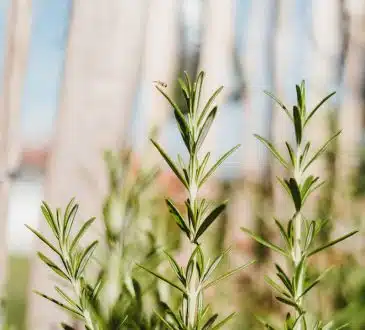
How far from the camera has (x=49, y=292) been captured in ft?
1.89

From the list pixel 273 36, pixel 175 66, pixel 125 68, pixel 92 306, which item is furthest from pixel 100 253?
pixel 273 36

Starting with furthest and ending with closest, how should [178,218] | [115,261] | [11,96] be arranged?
[11,96]
[115,261]
[178,218]

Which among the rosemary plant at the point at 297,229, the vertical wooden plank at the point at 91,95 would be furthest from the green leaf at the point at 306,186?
the vertical wooden plank at the point at 91,95

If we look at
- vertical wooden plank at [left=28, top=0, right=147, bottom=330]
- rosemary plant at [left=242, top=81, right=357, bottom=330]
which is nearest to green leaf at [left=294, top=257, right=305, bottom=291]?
rosemary plant at [left=242, top=81, right=357, bottom=330]

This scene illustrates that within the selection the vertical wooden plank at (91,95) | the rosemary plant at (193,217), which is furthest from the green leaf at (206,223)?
the vertical wooden plank at (91,95)

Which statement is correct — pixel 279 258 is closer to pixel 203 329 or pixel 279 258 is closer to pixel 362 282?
pixel 362 282

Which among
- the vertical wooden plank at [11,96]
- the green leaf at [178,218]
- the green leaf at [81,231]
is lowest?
the green leaf at [81,231]

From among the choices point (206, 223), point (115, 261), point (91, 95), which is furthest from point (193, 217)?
point (91, 95)

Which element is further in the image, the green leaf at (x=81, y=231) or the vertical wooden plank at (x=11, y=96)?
the vertical wooden plank at (x=11, y=96)

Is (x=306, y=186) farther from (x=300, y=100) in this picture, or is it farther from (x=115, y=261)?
(x=115, y=261)

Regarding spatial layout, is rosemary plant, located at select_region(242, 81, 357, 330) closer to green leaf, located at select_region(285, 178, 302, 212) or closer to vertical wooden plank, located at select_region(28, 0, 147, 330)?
green leaf, located at select_region(285, 178, 302, 212)

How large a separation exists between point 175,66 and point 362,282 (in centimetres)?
38

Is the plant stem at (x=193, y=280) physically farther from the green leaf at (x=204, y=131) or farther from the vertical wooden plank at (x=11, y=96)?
the vertical wooden plank at (x=11, y=96)

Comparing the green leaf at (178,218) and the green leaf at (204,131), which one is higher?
the green leaf at (204,131)
